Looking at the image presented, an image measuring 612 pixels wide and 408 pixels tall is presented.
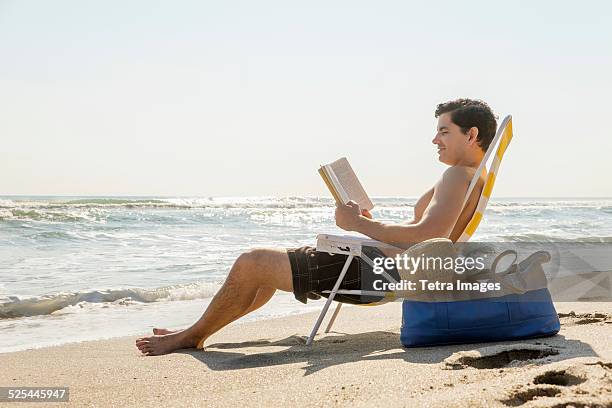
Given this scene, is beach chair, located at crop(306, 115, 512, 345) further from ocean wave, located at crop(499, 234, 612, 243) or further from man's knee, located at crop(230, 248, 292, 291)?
ocean wave, located at crop(499, 234, 612, 243)

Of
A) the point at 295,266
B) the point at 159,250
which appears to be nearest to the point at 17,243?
the point at 159,250

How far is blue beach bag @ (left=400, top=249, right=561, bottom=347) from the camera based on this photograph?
3.33 metres

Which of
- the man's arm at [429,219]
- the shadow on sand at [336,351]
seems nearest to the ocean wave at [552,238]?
the shadow on sand at [336,351]

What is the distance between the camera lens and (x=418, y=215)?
408cm

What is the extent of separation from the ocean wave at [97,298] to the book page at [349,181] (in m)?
3.26

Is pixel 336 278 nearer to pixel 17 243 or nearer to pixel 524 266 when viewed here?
pixel 524 266

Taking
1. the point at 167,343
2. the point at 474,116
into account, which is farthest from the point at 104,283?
the point at 474,116

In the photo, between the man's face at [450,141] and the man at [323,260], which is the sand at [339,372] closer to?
the man at [323,260]

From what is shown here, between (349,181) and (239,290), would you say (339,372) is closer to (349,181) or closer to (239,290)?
(239,290)

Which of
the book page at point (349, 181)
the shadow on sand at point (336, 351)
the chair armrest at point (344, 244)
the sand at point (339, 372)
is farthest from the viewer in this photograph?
the book page at point (349, 181)

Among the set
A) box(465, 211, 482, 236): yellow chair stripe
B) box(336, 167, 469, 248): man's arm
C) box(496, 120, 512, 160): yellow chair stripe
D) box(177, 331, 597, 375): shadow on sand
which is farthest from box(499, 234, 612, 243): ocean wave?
box(336, 167, 469, 248): man's arm

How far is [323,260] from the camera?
3.85m

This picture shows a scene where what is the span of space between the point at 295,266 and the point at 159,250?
7.88 metres

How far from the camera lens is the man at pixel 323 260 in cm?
370
